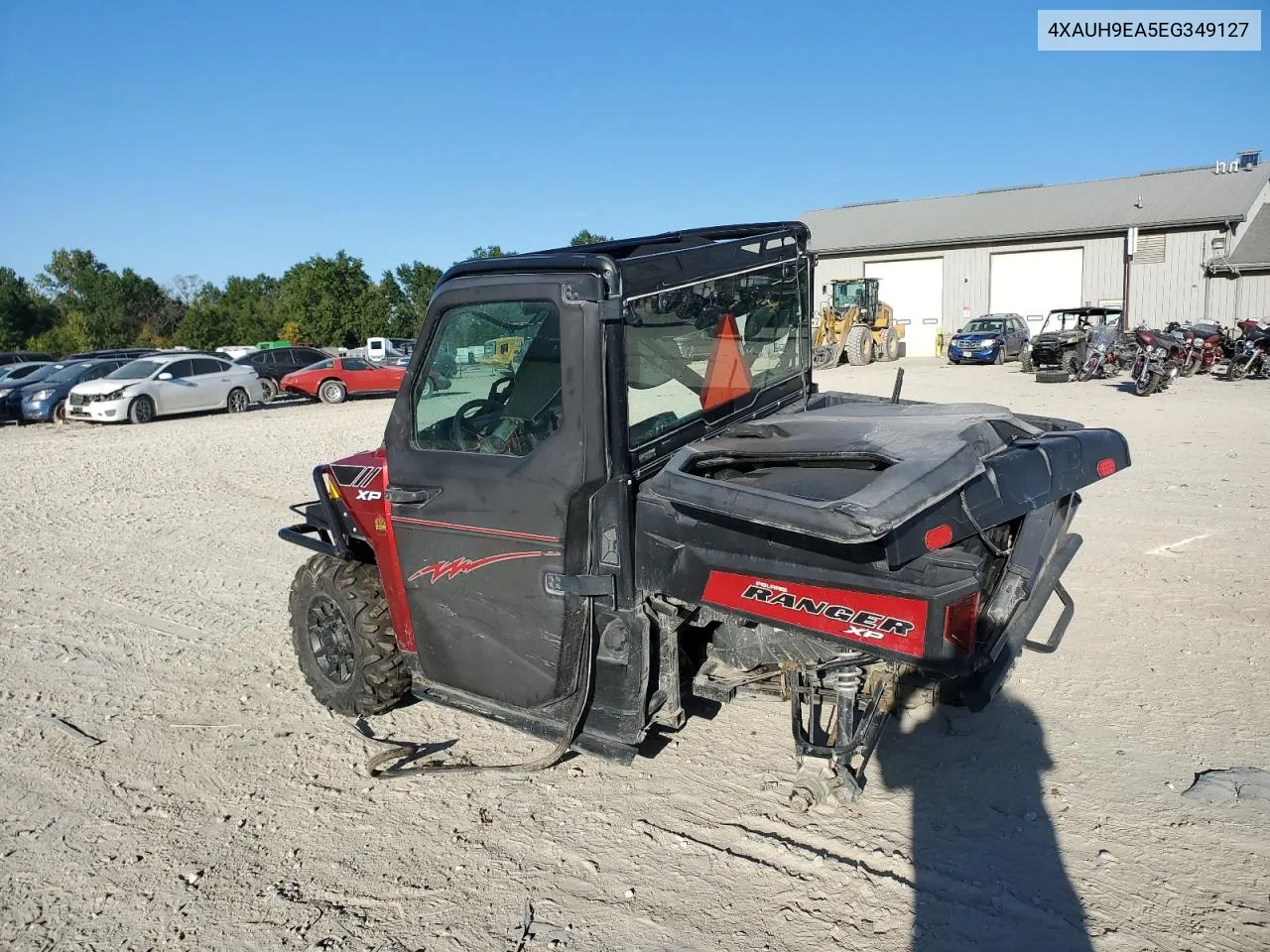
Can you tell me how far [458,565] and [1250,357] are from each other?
73.7ft

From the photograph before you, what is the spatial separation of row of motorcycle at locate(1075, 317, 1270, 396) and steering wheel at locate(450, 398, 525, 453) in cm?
1845

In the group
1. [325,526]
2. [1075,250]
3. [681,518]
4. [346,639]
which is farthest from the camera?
[1075,250]

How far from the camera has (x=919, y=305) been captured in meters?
39.8

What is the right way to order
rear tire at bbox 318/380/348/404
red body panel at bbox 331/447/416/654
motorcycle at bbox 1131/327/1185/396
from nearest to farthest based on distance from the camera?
red body panel at bbox 331/447/416/654, motorcycle at bbox 1131/327/1185/396, rear tire at bbox 318/380/348/404

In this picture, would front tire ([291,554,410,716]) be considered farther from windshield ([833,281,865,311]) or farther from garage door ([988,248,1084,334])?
garage door ([988,248,1084,334])

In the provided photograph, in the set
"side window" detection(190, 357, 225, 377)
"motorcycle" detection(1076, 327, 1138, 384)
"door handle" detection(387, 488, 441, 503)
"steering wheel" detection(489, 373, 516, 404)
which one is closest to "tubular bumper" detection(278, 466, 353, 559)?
"door handle" detection(387, 488, 441, 503)

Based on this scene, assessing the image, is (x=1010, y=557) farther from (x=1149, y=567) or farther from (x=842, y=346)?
(x=842, y=346)

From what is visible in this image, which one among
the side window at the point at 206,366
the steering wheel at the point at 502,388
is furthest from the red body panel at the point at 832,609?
the side window at the point at 206,366

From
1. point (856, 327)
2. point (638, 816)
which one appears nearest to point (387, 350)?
point (856, 327)

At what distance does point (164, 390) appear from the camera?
65.9 feet

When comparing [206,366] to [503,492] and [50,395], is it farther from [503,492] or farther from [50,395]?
[503,492]

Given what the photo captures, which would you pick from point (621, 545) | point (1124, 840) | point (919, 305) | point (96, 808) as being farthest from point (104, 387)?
point (919, 305)

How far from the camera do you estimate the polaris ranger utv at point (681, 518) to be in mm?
2814

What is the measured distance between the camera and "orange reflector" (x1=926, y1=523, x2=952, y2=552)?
8.77ft
